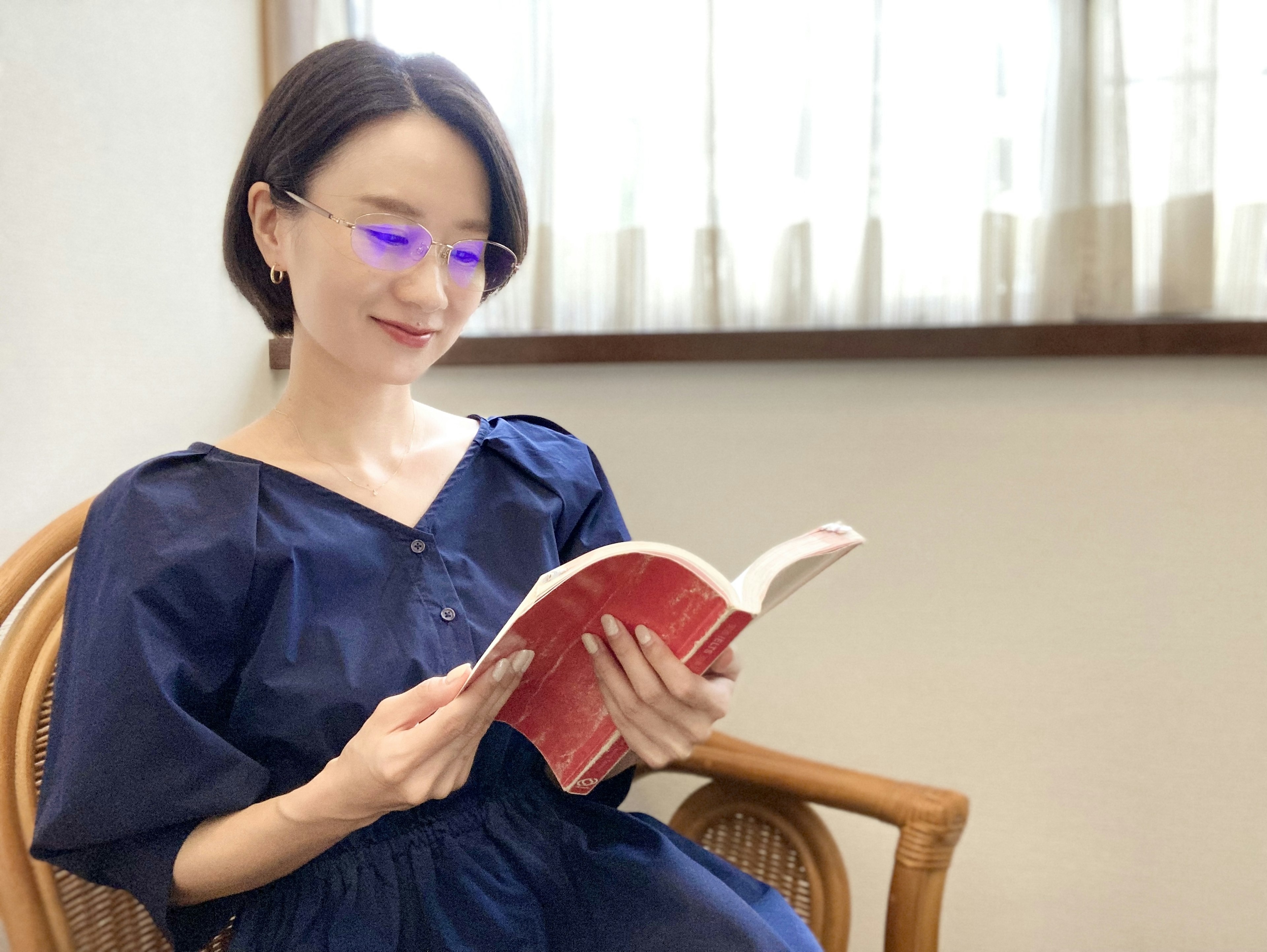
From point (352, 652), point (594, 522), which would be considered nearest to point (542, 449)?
point (594, 522)

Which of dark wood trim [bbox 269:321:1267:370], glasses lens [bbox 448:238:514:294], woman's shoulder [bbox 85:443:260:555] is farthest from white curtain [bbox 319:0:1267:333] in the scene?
woman's shoulder [bbox 85:443:260:555]

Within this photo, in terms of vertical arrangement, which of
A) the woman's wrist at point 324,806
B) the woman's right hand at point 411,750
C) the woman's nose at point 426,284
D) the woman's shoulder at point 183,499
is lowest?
the woman's wrist at point 324,806

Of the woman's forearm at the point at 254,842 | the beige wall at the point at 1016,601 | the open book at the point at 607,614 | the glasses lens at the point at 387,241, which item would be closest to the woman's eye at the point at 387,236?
the glasses lens at the point at 387,241

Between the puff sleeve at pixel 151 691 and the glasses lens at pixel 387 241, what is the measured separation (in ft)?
0.80

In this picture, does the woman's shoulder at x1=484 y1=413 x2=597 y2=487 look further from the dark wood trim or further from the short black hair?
the dark wood trim

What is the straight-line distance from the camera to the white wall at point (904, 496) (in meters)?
1.27

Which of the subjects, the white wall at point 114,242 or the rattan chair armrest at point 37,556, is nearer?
the rattan chair armrest at point 37,556

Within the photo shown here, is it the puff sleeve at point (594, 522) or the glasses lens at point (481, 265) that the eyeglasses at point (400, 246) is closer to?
the glasses lens at point (481, 265)

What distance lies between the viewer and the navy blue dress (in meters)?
0.78

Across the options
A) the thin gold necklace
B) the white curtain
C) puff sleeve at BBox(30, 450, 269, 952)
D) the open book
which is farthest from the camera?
the white curtain

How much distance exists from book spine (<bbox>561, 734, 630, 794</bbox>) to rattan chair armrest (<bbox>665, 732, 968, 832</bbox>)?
0.28 meters

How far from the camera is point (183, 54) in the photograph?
58.2 inches

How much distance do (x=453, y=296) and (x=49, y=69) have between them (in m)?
0.70

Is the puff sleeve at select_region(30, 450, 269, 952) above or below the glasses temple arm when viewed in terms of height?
below
